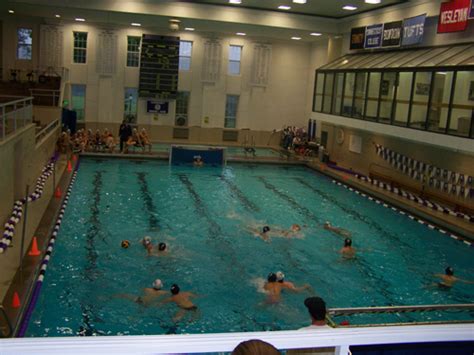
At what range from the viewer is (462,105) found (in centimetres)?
1312

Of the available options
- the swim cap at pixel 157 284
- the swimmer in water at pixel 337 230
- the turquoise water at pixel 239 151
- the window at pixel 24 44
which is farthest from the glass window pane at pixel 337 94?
the window at pixel 24 44

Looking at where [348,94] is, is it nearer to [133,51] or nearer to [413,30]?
[413,30]

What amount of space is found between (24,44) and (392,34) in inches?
675

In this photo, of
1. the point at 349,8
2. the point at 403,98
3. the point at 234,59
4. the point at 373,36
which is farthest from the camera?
the point at 234,59

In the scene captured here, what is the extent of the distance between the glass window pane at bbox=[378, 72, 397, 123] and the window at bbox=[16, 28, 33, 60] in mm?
17015

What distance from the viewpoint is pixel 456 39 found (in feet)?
50.3

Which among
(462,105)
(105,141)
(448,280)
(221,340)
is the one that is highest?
(462,105)

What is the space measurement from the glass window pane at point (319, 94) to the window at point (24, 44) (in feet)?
45.5

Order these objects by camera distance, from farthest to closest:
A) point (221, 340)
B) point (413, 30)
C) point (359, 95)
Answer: point (359, 95), point (413, 30), point (221, 340)

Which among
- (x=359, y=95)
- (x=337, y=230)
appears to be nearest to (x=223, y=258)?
(x=337, y=230)

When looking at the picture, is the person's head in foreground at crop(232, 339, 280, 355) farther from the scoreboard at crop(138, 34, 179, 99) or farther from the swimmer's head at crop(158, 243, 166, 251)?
the scoreboard at crop(138, 34, 179, 99)

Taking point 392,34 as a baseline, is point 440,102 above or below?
below

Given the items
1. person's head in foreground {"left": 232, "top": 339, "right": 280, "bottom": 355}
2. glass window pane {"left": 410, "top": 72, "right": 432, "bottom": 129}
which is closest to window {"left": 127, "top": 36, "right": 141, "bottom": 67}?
glass window pane {"left": 410, "top": 72, "right": 432, "bottom": 129}

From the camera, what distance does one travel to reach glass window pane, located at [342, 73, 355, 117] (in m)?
19.4
